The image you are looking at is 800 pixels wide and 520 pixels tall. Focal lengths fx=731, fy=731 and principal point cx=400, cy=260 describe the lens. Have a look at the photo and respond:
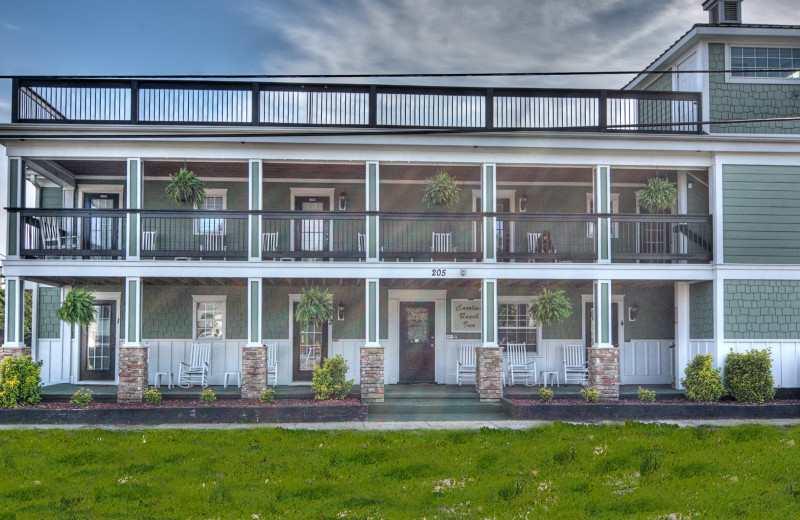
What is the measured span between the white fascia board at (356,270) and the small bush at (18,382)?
1.96m

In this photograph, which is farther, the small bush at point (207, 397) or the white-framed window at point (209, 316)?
the white-framed window at point (209, 316)

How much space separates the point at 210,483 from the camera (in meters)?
8.89

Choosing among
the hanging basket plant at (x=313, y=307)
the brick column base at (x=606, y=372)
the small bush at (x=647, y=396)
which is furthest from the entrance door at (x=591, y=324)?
the hanging basket plant at (x=313, y=307)

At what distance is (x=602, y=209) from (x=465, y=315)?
4591mm

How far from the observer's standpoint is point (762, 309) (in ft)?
55.0

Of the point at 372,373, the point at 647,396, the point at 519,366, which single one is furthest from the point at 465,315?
the point at 647,396

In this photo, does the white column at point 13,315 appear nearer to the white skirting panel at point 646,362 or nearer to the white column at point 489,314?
the white column at point 489,314

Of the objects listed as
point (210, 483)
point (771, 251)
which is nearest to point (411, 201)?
point (771, 251)

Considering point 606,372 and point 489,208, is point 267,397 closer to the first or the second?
point 489,208

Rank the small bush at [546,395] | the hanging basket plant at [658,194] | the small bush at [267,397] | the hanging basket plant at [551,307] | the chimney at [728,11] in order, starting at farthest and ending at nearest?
the chimney at [728,11]
the hanging basket plant at [658,194]
the hanging basket plant at [551,307]
the small bush at [546,395]
the small bush at [267,397]

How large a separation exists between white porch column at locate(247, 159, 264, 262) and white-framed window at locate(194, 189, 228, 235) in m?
2.52

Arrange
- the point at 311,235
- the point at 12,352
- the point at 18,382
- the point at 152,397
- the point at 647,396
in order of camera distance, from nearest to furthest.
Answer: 1. the point at 18,382
2. the point at 152,397
3. the point at 12,352
4. the point at 647,396
5. the point at 311,235

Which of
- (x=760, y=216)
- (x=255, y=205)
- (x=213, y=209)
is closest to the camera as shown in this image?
(x=255, y=205)

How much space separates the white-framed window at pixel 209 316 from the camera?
61.4 feet
